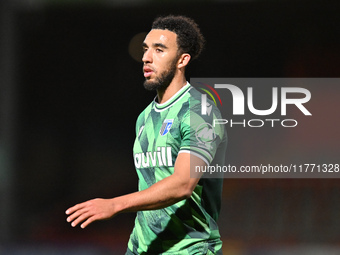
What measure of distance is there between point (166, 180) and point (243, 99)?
425cm

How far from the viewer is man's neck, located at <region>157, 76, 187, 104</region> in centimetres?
325

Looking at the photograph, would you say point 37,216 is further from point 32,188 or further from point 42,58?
point 42,58

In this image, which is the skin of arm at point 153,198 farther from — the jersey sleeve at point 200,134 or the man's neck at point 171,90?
the man's neck at point 171,90

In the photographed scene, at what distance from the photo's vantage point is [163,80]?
10.6ft

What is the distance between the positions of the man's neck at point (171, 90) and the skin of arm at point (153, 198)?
1.65 feet

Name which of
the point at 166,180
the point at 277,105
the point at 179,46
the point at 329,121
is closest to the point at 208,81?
the point at 277,105

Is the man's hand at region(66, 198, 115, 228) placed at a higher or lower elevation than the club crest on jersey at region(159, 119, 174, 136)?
lower

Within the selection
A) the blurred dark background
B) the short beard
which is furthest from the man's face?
the blurred dark background

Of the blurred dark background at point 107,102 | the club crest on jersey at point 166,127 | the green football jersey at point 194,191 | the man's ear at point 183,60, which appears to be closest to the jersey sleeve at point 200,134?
the green football jersey at point 194,191

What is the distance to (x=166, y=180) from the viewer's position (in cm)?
273

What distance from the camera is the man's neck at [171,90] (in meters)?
3.25

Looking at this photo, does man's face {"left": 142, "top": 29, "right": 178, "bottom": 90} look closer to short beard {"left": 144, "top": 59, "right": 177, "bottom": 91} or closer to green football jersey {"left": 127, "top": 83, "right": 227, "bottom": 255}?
short beard {"left": 144, "top": 59, "right": 177, "bottom": 91}

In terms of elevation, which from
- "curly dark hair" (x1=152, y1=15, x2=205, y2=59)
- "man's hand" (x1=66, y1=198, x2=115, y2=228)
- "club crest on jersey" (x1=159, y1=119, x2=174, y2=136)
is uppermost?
"curly dark hair" (x1=152, y1=15, x2=205, y2=59)

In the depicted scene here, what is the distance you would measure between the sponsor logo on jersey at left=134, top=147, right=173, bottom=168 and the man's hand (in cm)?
54
